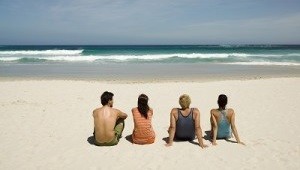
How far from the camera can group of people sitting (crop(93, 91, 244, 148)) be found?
6.53m

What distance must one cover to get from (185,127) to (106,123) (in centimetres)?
155

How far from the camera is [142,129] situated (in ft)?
22.0

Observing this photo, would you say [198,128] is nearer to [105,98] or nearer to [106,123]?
[106,123]

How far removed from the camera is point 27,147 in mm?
6680

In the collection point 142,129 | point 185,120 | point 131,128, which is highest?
point 185,120

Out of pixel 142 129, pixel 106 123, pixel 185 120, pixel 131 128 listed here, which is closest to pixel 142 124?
pixel 142 129

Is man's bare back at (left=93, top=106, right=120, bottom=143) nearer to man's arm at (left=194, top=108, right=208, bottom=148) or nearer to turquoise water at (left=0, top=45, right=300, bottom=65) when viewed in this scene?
man's arm at (left=194, top=108, right=208, bottom=148)

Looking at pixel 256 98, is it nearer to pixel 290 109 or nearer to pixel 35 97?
pixel 290 109

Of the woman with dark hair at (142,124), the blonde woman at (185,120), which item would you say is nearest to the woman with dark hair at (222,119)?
the blonde woman at (185,120)

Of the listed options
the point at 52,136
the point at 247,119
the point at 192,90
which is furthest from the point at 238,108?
the point at 52,136

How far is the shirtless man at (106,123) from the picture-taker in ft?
21.3

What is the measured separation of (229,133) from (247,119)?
2147mm

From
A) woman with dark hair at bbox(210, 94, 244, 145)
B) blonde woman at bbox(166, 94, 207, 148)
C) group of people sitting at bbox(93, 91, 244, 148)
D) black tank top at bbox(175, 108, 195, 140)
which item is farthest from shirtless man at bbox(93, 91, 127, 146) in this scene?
woman with dark hair at bbox(210, 94, 244, 145)

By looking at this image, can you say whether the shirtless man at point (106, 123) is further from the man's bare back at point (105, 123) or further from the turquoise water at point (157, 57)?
the turquoise water at point (157, 57)
